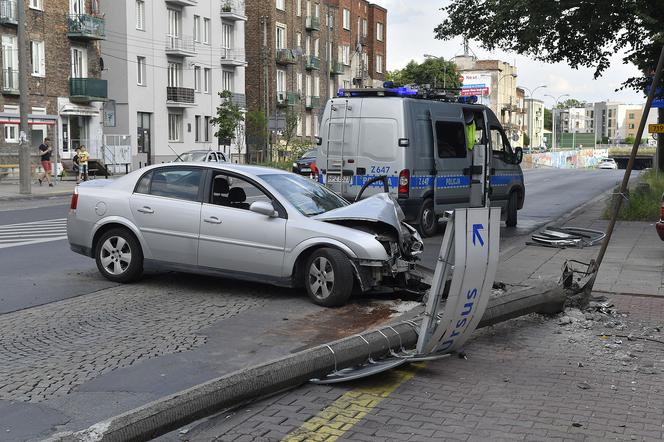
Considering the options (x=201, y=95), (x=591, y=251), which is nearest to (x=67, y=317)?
(x=591, y=251)

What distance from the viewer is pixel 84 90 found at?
43.2 m

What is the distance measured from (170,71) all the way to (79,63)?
8.40m

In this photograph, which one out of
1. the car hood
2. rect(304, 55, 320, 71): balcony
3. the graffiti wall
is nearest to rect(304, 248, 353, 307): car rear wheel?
the car hood

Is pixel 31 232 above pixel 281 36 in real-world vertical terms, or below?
below

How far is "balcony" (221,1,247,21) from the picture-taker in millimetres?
57406

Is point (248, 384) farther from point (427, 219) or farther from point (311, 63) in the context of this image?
point (311, 63)

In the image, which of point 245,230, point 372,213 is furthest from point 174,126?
point 372,213

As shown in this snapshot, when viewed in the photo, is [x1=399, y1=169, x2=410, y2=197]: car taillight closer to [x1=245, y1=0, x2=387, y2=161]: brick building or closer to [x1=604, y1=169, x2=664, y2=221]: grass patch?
[x1=604, y1=169, x2=664, y2=221]: grass patch

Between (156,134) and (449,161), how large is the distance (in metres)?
36.6

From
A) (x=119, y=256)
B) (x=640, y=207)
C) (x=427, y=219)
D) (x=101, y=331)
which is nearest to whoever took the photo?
(x=101, y=331)

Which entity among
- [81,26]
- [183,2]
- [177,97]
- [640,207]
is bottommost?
[640,207]

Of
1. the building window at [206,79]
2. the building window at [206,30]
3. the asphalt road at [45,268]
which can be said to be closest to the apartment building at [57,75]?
the building window at [206,30]

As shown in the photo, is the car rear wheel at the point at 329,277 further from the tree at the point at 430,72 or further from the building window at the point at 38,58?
the tree at the point at 430,72

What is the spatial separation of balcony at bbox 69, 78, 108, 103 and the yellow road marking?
131ft
